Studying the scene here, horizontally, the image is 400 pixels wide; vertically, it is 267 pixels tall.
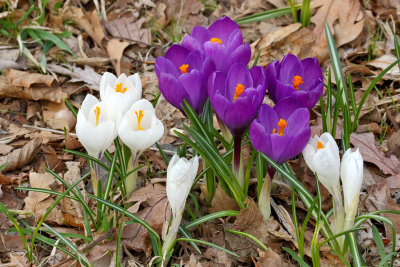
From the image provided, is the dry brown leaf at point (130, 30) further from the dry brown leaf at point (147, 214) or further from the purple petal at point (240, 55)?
the purple petal at point (240, 55)

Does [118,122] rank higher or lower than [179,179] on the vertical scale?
higher

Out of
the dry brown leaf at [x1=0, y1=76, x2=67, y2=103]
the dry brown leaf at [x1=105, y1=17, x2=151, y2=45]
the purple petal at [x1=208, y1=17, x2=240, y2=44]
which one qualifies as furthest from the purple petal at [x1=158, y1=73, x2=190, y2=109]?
the dry brown leaf at [x1=105, y1=17, x2=151, y2=45]

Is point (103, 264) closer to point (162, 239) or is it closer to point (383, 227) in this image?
point (162, 239)

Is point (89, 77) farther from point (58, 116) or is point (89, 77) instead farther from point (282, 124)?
point (282, 124)

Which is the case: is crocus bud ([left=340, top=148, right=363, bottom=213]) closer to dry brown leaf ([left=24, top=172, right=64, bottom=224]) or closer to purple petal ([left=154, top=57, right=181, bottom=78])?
purple petal ([left=154, top=57, right=181, bottom=78])

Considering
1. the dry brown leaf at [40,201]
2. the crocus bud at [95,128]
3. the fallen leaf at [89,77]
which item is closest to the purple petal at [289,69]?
the crocus bud at [95,128]

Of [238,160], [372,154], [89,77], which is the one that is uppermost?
[238,160]

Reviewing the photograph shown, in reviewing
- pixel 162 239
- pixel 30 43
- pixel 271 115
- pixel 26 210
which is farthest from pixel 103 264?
pixel 30 43

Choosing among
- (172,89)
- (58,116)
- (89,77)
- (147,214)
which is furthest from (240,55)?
(89,77)
